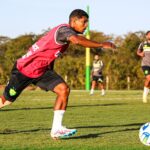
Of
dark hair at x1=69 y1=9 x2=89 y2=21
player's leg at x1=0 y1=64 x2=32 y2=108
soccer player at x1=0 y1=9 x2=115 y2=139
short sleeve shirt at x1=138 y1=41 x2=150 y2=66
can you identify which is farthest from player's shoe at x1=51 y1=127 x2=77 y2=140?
short sleeve shirt at x1=138 y1=41 x2=150 y2=66

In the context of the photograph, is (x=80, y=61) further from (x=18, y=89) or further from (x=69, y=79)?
(x=18, y=89)

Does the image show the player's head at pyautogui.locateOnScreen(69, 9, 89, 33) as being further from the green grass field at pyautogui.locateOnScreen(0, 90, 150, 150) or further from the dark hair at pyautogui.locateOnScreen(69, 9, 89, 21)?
the green grass field at pyautogui.locateOnScreen(0, 90, 150, 150)

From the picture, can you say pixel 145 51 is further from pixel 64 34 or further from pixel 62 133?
pixel 64 34

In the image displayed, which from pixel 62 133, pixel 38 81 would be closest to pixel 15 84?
pixel 38 81

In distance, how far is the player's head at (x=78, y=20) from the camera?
8.50 meters

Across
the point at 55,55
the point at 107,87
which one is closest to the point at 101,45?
the point at 55,55

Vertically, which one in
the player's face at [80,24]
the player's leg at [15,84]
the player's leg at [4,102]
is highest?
the player's face at [80,24]

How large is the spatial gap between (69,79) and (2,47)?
2818 centimetres

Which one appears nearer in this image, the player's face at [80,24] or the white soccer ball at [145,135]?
the white soccer ball at [145,135]

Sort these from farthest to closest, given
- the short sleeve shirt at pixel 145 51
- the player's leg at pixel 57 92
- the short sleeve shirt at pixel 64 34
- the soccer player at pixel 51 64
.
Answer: the short sleeve shirt at pixel 145 51, the player's leg at pixel 57 92, the soccer player at pixel 51 64, the short sleeve shirt at pixel 64 34

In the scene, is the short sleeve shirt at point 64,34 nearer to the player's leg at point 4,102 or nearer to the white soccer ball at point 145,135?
the player's leg at point 4,102

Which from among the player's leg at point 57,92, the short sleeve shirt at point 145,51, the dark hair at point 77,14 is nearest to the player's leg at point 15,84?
the player's leg at point 57,92

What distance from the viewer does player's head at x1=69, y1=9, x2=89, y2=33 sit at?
27.9 ft

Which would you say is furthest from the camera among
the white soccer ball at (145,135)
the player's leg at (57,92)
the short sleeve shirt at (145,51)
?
the short sleeve shirt at (145,51)
